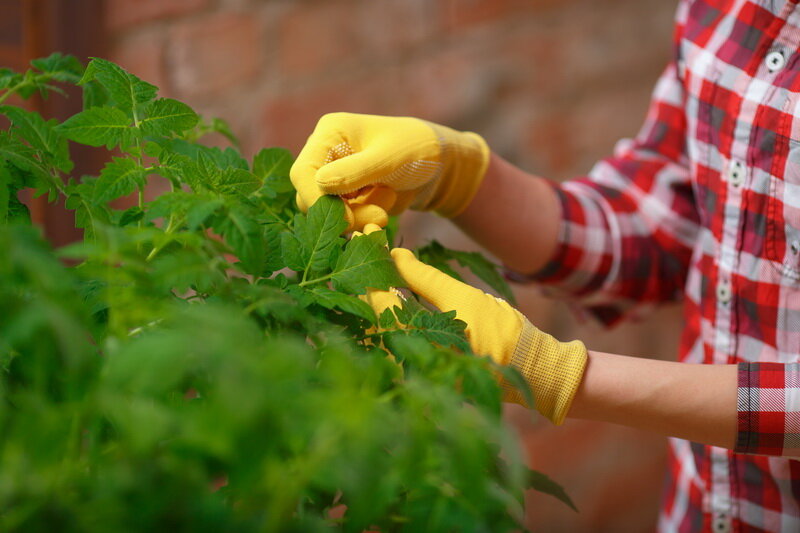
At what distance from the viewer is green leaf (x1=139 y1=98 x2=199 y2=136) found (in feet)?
1.61

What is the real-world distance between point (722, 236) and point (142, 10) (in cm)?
86

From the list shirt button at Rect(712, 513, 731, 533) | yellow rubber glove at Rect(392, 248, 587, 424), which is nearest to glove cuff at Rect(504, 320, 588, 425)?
yellow rubber glove at Rect(392, 248, 587, 424)

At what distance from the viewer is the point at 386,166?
62cm

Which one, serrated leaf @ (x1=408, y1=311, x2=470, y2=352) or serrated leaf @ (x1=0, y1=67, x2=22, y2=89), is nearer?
serrated leaf @ (x1=408, y1=311, x2=470, y2=352)

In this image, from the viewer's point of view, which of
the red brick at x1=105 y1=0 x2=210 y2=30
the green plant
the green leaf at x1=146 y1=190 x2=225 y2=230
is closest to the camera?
the green plant

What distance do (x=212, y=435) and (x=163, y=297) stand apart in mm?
119

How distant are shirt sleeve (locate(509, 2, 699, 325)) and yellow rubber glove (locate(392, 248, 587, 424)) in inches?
12.3

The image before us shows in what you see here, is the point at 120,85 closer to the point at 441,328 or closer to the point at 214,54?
the point at 441,328

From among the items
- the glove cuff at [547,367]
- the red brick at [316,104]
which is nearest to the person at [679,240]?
the glove cuff at [547,367]

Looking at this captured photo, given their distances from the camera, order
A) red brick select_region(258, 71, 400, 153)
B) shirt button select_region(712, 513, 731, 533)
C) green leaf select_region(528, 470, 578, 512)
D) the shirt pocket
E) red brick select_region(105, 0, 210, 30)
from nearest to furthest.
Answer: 1. green leaf select_region(528, 470, 578, 512)
2. the shirt pocket
3. shirt button select_region(712, 513, 731, 533)
4. red brick select_region(105, 0, 210, 30)
5. red brick select_region(258, 71, 400, 153)

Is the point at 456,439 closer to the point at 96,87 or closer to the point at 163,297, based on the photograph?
the point at 163,297

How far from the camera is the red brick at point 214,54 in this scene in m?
1.16

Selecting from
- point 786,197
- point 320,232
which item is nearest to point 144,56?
point 320,232

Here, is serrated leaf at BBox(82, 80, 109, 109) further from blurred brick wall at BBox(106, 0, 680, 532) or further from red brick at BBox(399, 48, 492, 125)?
red brick at BBox(399, 48, 492, 125)
